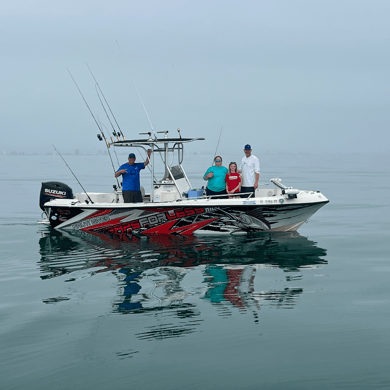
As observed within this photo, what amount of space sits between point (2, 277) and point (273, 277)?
4.50 metres

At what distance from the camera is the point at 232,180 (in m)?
11.5

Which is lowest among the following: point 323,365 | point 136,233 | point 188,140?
point 323,365

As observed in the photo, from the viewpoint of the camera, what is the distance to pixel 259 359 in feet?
15.5

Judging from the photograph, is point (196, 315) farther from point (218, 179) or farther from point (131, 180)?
point (131, 180)

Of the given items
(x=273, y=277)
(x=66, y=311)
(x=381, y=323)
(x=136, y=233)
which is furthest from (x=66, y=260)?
(x=381, y=323)

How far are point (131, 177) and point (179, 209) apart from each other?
1432mm

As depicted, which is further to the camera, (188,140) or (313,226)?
(313,226)

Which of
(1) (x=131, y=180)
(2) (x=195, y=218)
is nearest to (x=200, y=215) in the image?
(2) (x=195, y=218)

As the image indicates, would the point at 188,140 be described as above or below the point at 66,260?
above

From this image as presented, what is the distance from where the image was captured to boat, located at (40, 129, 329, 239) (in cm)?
1128

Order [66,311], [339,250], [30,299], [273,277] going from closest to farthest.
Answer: [66,311] < [30,299] < [273,277] < [339,250]

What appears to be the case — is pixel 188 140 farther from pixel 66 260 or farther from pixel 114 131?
pixel 66 260

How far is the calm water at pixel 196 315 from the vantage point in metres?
4.44

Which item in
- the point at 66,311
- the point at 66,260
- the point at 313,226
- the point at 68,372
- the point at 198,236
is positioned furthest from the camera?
the point at 313,226
